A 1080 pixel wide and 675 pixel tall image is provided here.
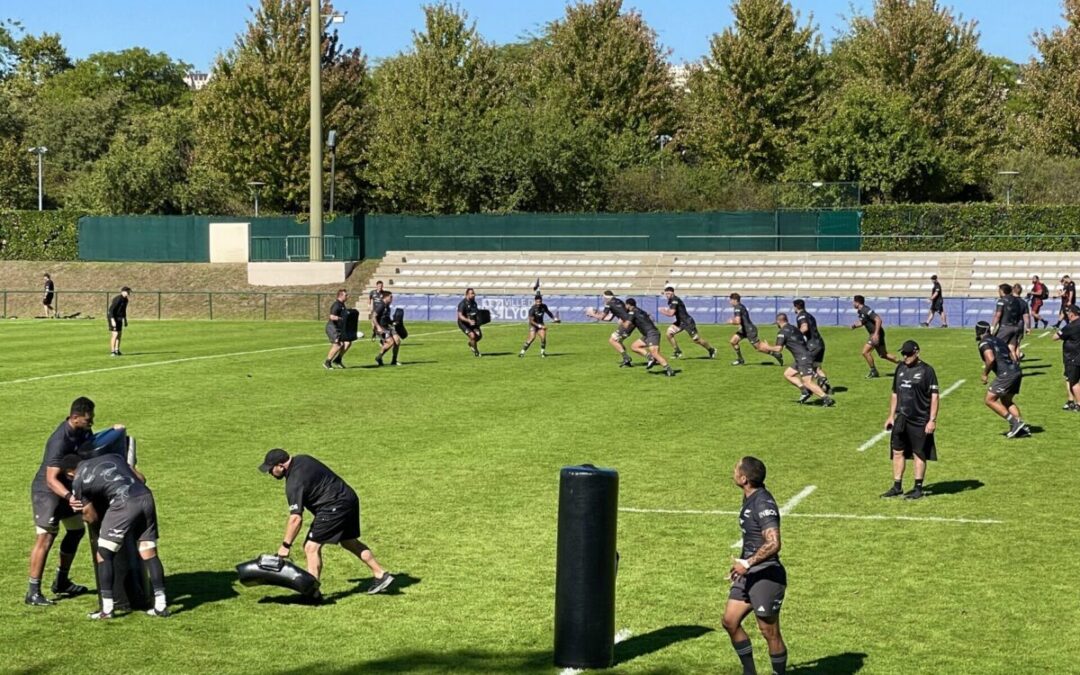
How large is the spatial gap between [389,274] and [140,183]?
28042mm

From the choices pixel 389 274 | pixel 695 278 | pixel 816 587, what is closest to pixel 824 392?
pixel 816 587

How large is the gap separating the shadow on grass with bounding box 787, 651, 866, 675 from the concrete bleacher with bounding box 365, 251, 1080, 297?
170 ft

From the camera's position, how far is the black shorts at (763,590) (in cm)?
1126

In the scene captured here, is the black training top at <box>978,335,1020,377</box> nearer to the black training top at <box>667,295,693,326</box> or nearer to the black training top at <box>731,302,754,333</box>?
the black training top at <box>731,302,754,333</box>

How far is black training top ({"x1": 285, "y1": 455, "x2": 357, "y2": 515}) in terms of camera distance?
1373 centimetres

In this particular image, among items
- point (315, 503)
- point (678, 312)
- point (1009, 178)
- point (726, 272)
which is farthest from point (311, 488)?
point (1009, 178)

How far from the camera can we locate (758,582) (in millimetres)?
11352

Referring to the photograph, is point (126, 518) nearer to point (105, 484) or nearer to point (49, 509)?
point (105, 484)

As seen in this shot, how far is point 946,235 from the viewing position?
232 ft

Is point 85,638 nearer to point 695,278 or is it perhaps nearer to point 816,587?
point 816,587

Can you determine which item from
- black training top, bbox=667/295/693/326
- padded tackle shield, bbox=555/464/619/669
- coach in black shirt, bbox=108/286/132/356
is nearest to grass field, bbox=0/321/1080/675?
padded tackle shield, bbox=555/464/619/669

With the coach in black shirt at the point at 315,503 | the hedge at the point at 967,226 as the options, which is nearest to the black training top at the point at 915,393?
the coach in black shirt at the point at 315,503

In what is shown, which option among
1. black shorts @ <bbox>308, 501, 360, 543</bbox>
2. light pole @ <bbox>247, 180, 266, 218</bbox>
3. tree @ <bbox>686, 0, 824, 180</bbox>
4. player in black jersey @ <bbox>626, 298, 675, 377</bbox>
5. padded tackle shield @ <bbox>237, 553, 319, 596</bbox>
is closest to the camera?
padded tackle shield @ <bbox>237, 553, 319, 596</bbox>

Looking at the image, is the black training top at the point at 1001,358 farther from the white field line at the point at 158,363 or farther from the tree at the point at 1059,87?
the tree at the point at 1059,87
